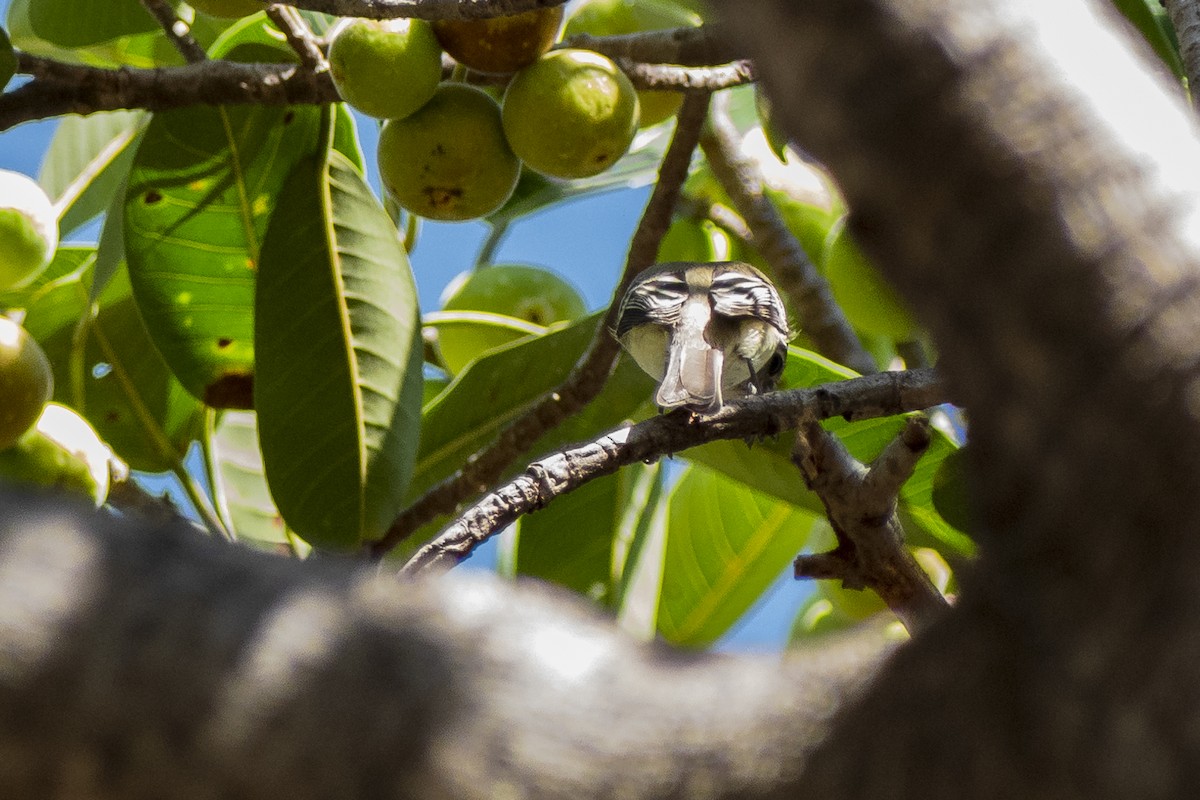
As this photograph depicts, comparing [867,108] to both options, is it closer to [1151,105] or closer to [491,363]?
[1151,105]

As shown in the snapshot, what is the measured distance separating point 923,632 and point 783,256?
2.23 m

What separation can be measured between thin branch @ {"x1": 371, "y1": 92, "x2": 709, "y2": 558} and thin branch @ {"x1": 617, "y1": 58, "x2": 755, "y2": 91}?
0.02m

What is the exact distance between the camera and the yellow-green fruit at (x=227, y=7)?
6.59ft

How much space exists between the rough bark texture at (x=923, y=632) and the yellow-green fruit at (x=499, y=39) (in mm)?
1488

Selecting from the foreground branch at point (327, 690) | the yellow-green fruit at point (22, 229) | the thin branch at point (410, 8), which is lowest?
the yellow-green fruit at point (22, 229)

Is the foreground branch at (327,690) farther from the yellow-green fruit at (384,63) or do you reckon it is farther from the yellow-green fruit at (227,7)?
the yellow-green fruit at (227,7)

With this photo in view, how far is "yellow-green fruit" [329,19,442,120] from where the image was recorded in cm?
191

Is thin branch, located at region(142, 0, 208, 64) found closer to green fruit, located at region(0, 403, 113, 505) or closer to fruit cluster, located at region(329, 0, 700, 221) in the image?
fruit cluster, located at region(329, 0, 700, 221)

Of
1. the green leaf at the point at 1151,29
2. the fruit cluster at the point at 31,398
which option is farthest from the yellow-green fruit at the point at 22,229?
the green leaf at the point at 1151,29

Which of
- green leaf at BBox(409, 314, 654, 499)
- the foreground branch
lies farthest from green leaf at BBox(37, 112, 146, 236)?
the foreground branch

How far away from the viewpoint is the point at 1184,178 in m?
0.55

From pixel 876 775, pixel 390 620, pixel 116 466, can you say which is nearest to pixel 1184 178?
pixel 876 775

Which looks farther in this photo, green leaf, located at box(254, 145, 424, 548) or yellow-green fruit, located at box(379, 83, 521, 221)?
green leaf, located at box(254, 145, 424, 548)

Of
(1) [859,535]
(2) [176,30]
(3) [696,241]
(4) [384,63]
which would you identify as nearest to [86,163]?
(2) [176,30]
